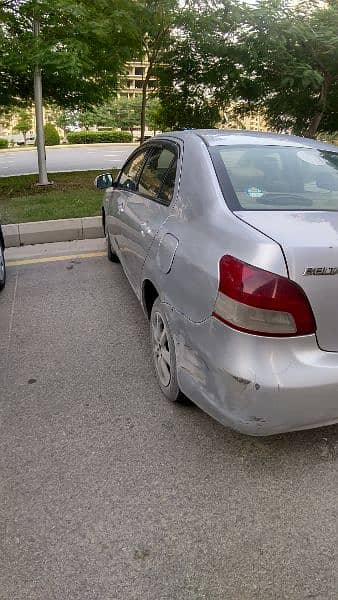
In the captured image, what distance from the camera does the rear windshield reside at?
235 cm

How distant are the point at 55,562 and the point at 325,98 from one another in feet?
40.0

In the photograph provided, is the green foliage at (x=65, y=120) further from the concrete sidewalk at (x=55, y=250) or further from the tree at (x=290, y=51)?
the concrete sidewalk at (x=55, y=250)

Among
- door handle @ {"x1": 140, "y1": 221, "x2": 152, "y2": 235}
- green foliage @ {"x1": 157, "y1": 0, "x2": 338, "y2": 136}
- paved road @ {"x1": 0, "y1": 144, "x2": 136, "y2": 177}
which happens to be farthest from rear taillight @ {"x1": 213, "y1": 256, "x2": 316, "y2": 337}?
paved road @ {"x1": 0, "y1": 144, "x2": 136, "y2": 177}

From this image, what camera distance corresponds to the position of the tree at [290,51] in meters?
9.89

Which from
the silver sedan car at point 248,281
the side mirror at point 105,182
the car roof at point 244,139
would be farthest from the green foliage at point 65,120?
the silver sedan car at point 248,281

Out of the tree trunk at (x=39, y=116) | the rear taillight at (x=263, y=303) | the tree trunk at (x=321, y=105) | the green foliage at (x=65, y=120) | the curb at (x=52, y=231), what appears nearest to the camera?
the rear taillight at (x=263, y=303)

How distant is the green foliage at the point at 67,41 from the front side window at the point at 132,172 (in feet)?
13.3

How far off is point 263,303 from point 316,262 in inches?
10.2

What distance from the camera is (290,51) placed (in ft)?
34.3

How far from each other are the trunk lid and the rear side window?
1.03 meters

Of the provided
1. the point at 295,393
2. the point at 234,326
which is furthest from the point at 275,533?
the point at 234,326

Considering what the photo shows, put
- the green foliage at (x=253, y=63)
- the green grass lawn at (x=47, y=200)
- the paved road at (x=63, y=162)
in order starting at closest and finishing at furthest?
the green grass lawn at (x=47, y=200)
the green foliage at (x=253, y=63)
the paved road at (x=63, y=162)

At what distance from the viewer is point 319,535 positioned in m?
1.91

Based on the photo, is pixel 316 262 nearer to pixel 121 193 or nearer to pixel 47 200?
pixel 121 193
